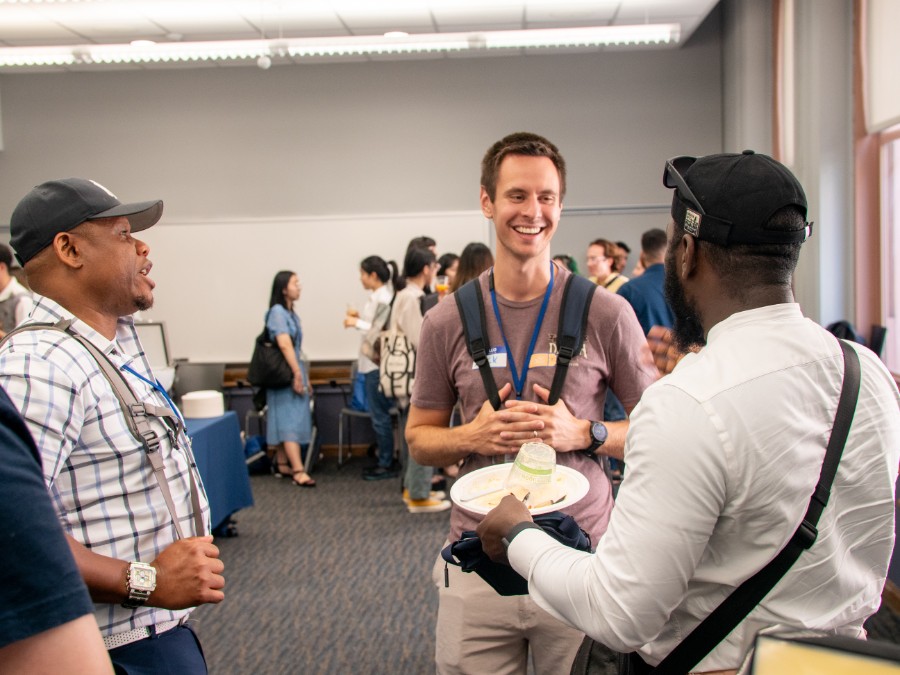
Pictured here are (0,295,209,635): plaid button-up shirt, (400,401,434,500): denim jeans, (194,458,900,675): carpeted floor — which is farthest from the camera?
(400,401,434,500): denim jeans

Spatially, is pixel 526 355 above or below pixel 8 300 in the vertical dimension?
below

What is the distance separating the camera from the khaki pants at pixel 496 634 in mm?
1444

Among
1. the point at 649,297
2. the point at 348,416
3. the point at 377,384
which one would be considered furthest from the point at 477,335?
the point at 348,416

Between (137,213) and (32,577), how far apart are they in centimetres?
99

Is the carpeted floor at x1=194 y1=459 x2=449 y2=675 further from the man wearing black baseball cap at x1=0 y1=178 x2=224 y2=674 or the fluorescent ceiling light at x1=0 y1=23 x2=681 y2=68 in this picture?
the fluorescent ceiling light at x1=0 y1=23 x2=681 y2=68

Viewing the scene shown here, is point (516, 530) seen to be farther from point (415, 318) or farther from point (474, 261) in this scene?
point (415, 318)

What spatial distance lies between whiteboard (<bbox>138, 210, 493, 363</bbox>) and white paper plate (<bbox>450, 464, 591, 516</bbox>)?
5547mm

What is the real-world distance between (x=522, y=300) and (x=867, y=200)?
4133 millimetres

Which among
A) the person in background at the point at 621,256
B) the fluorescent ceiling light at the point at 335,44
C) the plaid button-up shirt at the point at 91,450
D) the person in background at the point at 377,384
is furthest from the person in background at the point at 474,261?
the person in background at the point at 621,256

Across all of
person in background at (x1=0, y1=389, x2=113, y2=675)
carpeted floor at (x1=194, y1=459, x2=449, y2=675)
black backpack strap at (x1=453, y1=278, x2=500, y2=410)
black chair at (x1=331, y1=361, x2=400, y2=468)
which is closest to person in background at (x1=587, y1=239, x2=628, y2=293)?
black chair at (x1=331, y1=361, x2=400, y2=468)

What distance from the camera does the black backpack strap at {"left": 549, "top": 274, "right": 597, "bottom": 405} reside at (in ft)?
4.92

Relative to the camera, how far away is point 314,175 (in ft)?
23.0

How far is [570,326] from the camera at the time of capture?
153cm

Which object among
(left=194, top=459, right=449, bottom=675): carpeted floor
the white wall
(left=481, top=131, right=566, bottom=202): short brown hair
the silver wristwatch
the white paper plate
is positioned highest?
the white wall
